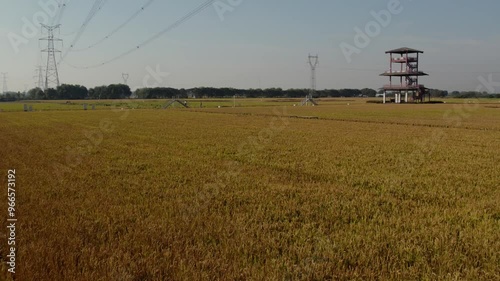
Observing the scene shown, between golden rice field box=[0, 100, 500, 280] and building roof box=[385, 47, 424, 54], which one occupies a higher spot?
building roof box=[385, 47, 424, 54]

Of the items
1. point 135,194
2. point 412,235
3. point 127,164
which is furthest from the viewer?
point 127,164

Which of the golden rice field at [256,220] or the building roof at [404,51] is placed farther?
the building roof at [404,51]

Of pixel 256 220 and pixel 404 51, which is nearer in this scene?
pixel 256 220

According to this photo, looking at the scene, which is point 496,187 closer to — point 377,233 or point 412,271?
point 377,233

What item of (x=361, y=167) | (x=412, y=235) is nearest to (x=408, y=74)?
(x=361, y=167)

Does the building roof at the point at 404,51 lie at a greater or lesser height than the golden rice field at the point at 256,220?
greater

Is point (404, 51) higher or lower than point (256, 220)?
higher

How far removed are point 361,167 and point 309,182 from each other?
3385 mm

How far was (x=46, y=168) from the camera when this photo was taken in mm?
13039

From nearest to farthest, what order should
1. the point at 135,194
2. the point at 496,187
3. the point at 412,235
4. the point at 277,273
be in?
the point at 277,273 → the point at 412,235 → the point at 135,194 → the point at 496,187

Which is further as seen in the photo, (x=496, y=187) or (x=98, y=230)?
(x=496, y=187)

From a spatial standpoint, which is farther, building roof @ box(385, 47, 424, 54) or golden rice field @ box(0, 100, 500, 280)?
building roof @ box(385, 47, 424, 54)

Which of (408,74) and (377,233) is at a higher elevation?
(408,74)

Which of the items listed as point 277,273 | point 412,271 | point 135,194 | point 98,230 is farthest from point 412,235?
point 135,194
